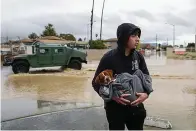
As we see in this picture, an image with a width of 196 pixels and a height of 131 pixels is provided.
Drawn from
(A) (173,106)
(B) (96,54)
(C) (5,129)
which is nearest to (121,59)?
(C) (5,129)

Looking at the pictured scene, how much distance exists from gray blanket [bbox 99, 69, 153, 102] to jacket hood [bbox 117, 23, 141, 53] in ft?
0.83

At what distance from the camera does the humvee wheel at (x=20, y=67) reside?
20000 millimetres

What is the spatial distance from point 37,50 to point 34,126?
47.1 ft

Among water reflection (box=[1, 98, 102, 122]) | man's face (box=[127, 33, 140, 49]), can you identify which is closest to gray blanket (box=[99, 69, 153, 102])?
man's face (box=[127, 33, 140, 49])

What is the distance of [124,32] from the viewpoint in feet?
10.3

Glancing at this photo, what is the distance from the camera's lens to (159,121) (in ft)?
19.0

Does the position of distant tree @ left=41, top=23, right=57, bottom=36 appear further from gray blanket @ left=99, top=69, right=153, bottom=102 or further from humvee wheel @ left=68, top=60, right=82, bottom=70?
gray blanket @ left=99, top=69, right=153, bottom=102

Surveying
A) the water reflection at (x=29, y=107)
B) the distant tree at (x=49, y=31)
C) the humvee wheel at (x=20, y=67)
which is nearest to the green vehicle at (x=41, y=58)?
the humvee wheel at (x=20, y=67)

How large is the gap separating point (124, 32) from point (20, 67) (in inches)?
692

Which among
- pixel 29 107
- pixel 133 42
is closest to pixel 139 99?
pixel 133 42

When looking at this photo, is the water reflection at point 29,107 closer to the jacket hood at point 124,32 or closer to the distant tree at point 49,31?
the jacket hood at point 124,32

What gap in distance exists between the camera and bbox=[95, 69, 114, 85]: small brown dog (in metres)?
3.10

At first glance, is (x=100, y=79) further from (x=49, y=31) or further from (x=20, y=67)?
(x=49, y=31)

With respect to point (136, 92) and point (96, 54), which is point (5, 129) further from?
point (96, 54)
